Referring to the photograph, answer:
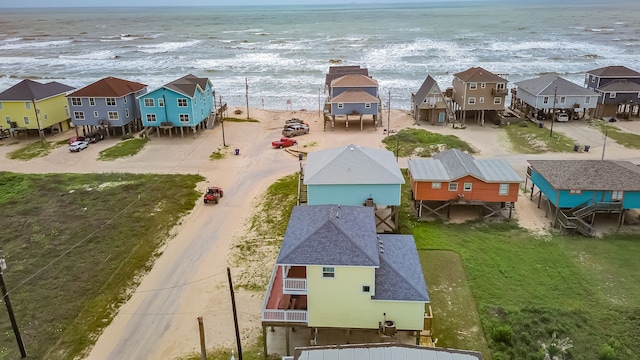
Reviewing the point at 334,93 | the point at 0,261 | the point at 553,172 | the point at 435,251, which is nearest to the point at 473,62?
the point at 334,93

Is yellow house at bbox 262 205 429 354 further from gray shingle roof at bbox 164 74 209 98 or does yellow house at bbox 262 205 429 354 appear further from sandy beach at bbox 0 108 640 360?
gray shingle roof at bbox 164 74 209 98

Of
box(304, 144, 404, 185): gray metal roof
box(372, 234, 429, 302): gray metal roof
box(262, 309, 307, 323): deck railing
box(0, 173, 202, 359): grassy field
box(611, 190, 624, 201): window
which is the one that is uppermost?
box(304, 144, 404, 185): gray metal roof

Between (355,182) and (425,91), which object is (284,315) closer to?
(355,182)

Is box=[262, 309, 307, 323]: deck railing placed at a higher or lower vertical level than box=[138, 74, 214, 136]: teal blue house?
lower

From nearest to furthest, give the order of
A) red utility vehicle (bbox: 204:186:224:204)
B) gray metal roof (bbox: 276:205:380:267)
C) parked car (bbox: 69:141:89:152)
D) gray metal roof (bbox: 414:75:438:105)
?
gray metal roof (bbox: 276:205:380:267) → red utility vehicle (bbox: 204:186:224:204) → parked car (bbox: 69:141:89:152) → gray metal roof (bbox: 414:75:438:105)

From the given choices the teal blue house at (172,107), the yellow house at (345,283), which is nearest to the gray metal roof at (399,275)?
the yellow house at (345,283)

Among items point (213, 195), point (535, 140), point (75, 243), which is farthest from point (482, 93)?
point (75, 243)

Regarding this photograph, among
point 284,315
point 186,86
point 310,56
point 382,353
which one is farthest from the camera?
point 310,56

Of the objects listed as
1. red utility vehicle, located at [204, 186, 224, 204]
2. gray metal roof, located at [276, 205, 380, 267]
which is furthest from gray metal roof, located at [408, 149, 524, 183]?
red utility vehicle, located at [204, 186, 224, 204]
